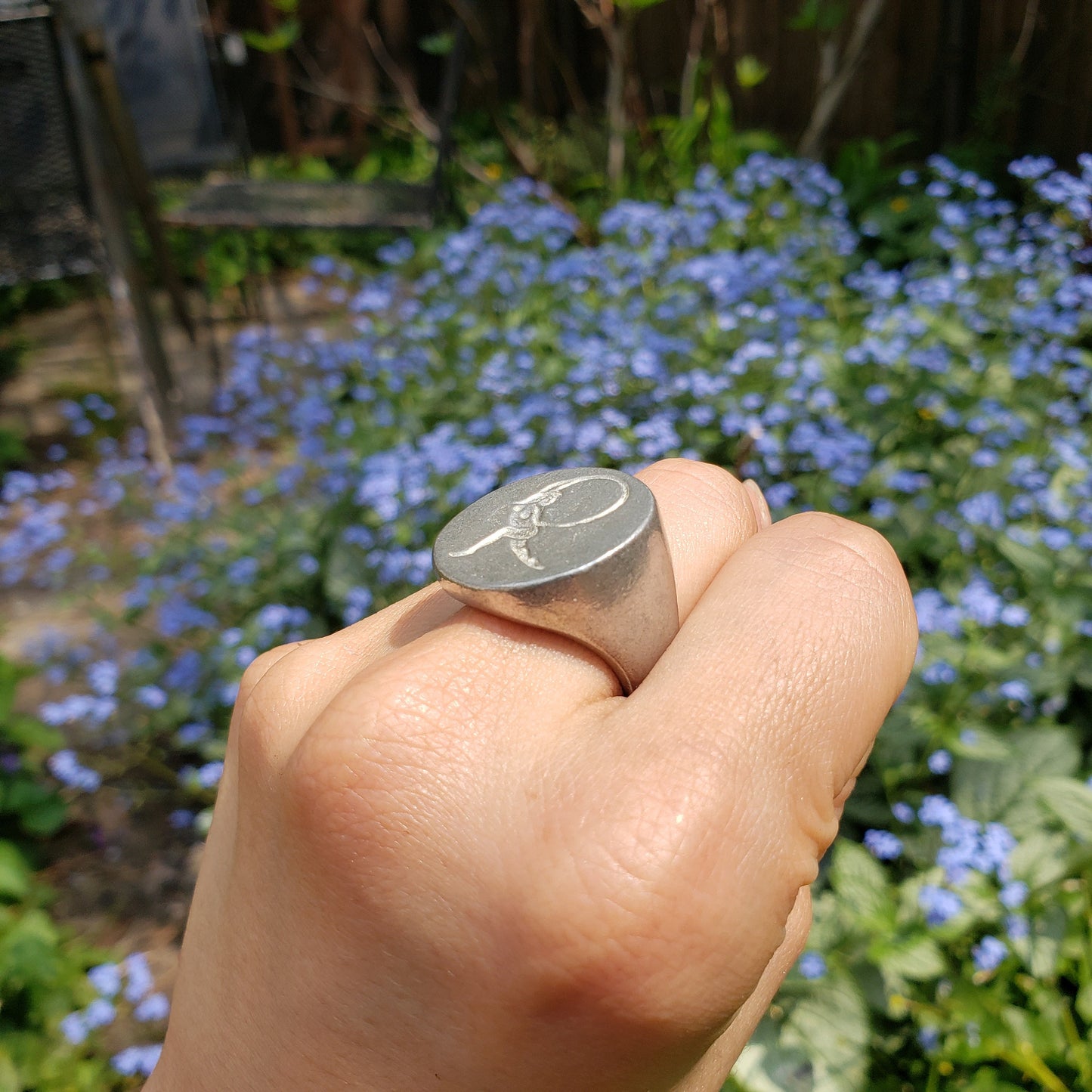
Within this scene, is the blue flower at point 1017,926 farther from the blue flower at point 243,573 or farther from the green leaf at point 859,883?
the blue flower at point 243,573

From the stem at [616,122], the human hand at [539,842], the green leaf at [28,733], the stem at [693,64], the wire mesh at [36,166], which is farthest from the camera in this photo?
the stem at [693,64]

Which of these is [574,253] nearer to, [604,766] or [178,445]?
[178,445]

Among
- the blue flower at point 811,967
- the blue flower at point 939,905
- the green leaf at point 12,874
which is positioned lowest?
the green leaf at point 12,874

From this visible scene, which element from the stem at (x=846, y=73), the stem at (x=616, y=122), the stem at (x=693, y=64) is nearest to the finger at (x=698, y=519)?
the stem at (x=846, y=73)

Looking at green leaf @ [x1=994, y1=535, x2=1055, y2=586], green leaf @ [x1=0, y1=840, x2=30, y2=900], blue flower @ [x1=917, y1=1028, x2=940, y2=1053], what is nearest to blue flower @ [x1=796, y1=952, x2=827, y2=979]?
blue flower @ [x1=917, y1=1028, x2=940, y2=1053]

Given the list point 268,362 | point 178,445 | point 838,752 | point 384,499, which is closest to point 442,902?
point 838,752

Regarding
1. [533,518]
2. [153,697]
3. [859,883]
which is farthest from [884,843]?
[153,697]

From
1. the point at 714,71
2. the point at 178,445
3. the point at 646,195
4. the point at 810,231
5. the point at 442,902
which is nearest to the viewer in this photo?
the point at 442,902
